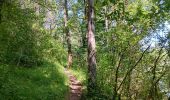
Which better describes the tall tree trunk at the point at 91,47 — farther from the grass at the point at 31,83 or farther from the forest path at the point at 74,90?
the forest path at the point at 74,90

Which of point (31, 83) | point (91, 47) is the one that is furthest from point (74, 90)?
point (91, 47)

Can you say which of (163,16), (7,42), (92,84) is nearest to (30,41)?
(7,42)

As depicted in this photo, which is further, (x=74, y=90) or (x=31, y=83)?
(x=74, y=90)

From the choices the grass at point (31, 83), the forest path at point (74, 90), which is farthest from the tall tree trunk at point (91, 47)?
the forest path at point (74, 90)

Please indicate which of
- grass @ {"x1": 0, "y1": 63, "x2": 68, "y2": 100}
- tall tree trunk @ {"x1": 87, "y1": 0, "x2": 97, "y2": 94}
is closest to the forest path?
grass @ {"x1": 0, "y1": 63, "x2": 68, "y2": 100}

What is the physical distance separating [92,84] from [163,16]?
4.94 metres

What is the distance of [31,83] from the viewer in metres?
14.9

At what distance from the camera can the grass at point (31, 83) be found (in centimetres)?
1155

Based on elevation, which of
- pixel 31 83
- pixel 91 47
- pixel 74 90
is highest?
pixel 91 47

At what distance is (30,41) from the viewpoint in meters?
12.6

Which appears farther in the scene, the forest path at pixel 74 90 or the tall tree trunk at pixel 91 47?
the forest path at pixel 74 90

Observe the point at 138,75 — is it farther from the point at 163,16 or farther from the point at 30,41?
the point at 30,41

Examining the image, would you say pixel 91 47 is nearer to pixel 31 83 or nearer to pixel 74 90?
pixel 31 83

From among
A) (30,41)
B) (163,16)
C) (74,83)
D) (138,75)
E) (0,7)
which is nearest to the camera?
(0,7)
